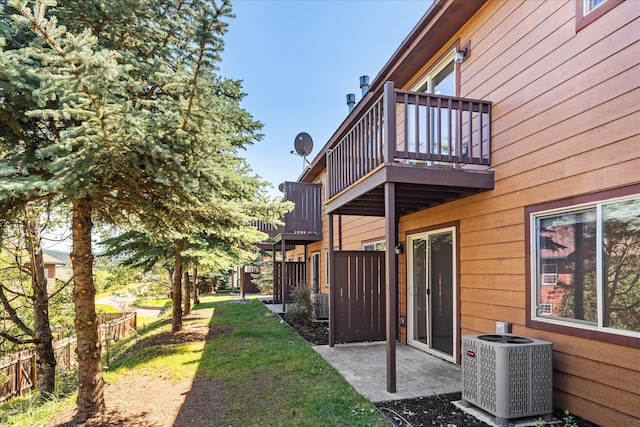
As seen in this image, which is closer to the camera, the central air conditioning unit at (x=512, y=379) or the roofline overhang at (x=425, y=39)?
the central air conditioning unit at (x=512, y=379)

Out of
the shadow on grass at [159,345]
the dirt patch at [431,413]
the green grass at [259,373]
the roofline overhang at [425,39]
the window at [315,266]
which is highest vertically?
the roofline overhang at [425,39]

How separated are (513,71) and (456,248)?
2.52 meters

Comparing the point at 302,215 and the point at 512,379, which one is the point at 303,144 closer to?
the point at 302,215

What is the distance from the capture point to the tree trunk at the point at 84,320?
4168 mm

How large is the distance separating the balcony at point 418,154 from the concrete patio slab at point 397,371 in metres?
2.51

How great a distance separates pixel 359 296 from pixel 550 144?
443cm

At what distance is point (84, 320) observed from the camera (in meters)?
4.17

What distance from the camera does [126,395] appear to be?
16.4ft

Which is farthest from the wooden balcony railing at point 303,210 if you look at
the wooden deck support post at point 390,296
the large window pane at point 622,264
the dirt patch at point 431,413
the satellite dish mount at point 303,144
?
the large window pane at point 622,264

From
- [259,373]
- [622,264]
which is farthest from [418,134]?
[259,373]

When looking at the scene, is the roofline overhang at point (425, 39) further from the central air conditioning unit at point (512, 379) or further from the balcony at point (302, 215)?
the balcony at point (302, 215)

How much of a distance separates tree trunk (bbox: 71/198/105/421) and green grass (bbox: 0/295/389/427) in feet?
2.44

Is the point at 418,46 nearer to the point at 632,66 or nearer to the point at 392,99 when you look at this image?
the point at 392,99

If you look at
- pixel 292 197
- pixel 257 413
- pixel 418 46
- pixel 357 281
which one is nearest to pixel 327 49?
pixel 292 197
